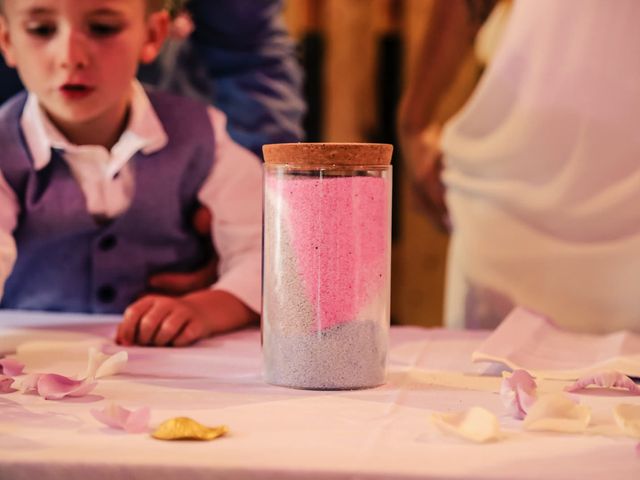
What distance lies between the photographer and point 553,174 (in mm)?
1174

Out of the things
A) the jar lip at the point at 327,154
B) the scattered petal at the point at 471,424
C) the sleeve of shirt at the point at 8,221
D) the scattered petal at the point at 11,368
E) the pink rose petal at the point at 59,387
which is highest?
the jar lip at the point at 327,154

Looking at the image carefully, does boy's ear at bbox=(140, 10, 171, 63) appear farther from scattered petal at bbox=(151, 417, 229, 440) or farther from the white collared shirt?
scattered petal at bbox=(151, 417, 229, 440)

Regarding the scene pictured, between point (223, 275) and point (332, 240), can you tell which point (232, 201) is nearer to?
point (223, 275)

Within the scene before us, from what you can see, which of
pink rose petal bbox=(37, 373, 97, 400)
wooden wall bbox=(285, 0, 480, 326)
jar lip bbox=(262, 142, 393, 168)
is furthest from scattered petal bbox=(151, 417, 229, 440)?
wooden wall bbox=(285, 0, 480, 326)

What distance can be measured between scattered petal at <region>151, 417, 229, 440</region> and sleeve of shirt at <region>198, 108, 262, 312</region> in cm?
59

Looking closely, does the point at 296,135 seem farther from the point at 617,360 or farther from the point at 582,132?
the point at 617,360

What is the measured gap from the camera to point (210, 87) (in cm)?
145

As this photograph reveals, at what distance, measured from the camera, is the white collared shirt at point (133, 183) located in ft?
3.70

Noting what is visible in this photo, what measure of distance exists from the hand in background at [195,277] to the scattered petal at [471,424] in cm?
65

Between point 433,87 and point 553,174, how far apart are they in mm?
343

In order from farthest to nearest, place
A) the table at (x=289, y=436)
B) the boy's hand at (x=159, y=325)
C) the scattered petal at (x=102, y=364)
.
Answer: the boy's hand at (x=159, y=325)
the scattered petal at (x=102, y=364)
the table at (x=289, y=436)

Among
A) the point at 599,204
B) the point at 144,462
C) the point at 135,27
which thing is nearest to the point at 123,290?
the point at 135,27

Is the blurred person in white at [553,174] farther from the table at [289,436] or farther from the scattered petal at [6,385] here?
the scattered petal at [6,385]

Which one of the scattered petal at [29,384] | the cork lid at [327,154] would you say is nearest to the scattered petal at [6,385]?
the scattered petal at [29,384]
